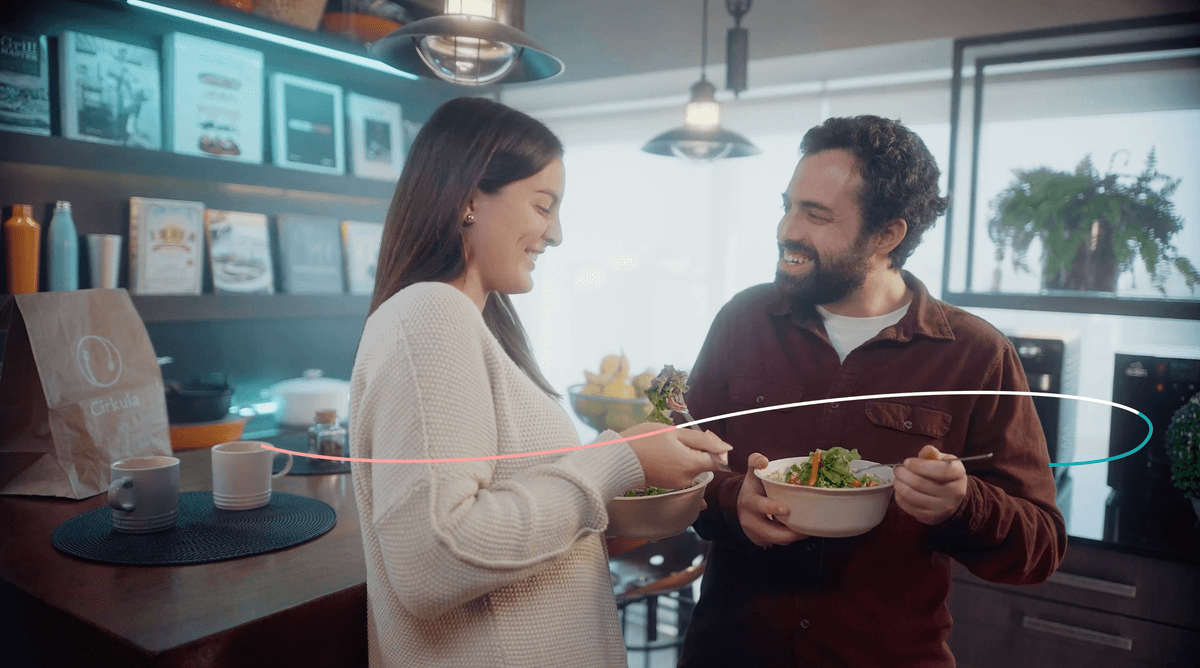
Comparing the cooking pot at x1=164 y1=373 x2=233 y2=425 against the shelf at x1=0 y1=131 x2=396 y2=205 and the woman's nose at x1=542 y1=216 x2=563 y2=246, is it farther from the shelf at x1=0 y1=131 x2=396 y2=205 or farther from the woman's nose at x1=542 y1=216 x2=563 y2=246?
the woman's nose at x1=542 y1=216 x2=563 y2=246

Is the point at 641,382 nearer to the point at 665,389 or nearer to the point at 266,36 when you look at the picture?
the point at 665,389

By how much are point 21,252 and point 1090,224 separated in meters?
3.14

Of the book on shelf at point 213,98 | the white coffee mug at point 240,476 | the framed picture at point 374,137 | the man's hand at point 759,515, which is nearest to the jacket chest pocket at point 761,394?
the man's hand at point 759,515

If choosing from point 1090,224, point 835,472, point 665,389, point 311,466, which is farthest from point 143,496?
point 1090,224

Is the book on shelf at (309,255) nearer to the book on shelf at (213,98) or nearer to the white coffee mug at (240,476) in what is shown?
the book on shelf at (213,98)

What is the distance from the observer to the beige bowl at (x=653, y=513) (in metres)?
1.10

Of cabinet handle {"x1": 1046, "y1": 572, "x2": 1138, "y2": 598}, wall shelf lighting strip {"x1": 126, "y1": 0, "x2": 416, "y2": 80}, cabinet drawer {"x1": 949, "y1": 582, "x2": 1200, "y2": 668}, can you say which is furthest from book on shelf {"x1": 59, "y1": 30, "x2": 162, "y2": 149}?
cabinet handle {"x1": 1046, "y1": 572, "x2": 1138, "y2": 598}

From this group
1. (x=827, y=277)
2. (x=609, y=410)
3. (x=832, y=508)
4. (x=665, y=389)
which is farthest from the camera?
(x=609, y=410)

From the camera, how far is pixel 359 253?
322cm

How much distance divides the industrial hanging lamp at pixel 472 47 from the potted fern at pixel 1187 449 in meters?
1.87

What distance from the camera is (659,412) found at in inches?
49.9

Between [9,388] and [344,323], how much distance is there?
1.92 m

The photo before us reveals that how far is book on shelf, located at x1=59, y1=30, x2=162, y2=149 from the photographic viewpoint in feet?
7.46

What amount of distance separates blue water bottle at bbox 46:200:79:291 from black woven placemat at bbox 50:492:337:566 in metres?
1.00
